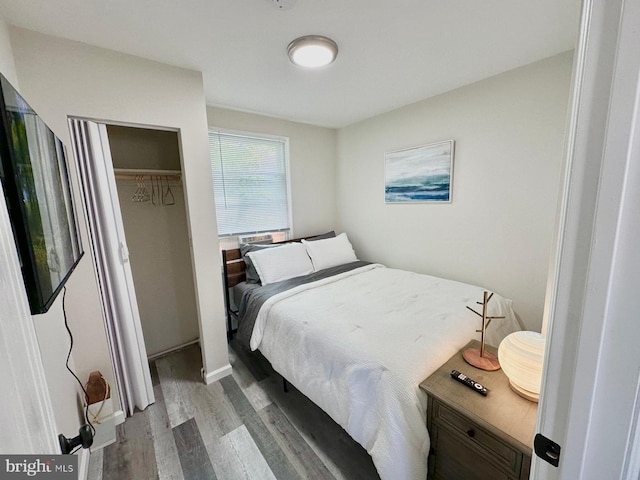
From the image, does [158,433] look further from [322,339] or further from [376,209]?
[376,209]

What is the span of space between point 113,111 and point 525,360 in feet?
8.55

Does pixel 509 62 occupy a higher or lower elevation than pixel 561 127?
higher

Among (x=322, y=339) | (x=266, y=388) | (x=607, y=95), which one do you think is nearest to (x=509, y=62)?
(x=607, y=95)

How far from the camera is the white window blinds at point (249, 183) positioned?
9.15ft

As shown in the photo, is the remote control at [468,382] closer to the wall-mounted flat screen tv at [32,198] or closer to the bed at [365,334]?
the bed at [365,334]

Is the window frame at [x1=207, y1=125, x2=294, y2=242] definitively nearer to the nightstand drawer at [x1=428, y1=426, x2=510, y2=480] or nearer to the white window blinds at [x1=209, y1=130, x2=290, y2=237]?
the white window blinds at [x1=209, y1=130, x2=290, y2=237]

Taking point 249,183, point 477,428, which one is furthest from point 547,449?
point 249,183

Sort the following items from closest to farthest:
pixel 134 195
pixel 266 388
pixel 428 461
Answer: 1. pixel 428 461
2. pixel 266 388
3. pixel 134 195

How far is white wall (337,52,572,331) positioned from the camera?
202cm

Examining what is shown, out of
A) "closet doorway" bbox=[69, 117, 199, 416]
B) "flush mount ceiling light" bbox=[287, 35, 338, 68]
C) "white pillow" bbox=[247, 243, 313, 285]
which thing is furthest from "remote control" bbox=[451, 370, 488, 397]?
"closet doorway" bbox=[69, 117, 199, 416]

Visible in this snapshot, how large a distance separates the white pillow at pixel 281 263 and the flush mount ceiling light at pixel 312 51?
1.68 m

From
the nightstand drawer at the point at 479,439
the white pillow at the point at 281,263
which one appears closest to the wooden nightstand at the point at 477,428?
the nightstand drawer at the point at 479,439

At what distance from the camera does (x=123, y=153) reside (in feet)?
7.43

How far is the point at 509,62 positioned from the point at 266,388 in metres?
3.17
